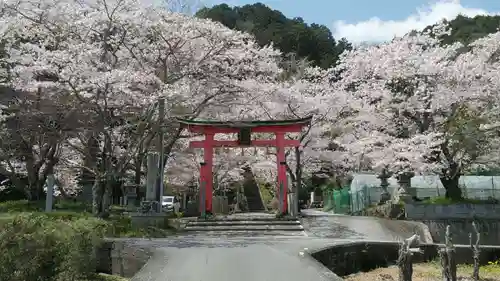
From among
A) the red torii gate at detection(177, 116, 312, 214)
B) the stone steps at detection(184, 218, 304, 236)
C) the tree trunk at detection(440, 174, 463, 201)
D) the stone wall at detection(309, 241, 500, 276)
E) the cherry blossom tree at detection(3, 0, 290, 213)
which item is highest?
the cherry blossom tree at detection(3, 0, 290, 213)

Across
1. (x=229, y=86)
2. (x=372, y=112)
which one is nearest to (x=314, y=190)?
(x=372, y=112)

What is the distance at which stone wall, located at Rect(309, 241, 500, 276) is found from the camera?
10.8 m

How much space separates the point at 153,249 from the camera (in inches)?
410

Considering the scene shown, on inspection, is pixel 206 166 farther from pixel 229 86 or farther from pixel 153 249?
pixel 153 249

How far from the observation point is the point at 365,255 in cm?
1190

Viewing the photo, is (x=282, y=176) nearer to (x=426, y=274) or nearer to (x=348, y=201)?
(x=426, y=274)

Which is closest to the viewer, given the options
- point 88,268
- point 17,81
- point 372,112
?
point 88,268

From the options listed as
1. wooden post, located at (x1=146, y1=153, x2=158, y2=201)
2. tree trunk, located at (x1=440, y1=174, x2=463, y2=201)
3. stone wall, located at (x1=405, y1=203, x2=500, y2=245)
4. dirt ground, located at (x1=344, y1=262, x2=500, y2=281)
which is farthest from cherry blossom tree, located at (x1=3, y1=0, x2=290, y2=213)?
tree trunk, located at (x1=440, y1=174, x2=463, y2=201)

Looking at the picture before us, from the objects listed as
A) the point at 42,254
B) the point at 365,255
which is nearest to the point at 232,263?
the point at 42,254

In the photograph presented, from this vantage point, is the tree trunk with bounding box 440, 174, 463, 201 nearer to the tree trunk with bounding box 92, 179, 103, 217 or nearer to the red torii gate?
the red torii gate

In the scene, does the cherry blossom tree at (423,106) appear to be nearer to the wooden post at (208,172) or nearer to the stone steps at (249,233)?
the stone steps at (249,233)

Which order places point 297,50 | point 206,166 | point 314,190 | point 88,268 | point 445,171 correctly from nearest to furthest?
1. point 88,268
2. point 206,166
3. point 445,171
4. point 314,190
5. point 297,50

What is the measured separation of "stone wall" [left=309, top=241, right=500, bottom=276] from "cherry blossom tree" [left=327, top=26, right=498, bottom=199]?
8.16 metres

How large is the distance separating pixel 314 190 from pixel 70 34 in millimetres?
34756
